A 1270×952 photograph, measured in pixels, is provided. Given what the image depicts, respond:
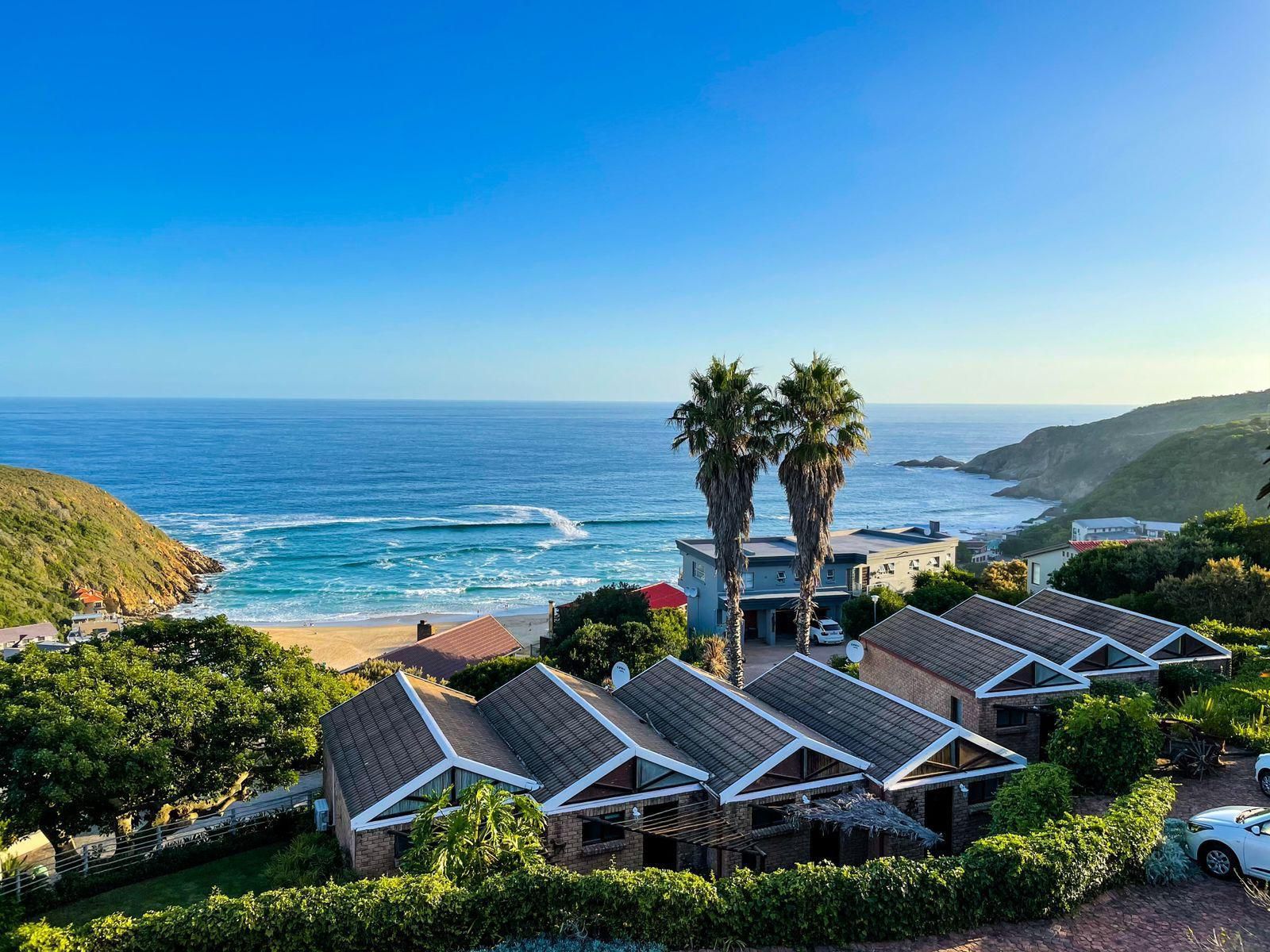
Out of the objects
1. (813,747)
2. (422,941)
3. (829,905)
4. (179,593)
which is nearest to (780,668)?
(813,747)

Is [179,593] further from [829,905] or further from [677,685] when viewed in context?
[829,905]

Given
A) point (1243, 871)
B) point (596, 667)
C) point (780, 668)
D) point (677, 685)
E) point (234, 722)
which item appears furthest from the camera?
point (596, 667)

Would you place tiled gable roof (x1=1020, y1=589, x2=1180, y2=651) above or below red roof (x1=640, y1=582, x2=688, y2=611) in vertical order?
above

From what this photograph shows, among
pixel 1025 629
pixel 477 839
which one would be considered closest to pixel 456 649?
pixel 1025 629

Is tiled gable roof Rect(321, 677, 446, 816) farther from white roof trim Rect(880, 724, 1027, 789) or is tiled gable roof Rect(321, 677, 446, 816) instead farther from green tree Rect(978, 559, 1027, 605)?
green tree Rect(978, 559, 1027, 605)

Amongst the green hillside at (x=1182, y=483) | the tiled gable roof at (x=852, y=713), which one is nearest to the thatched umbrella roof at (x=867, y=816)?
the tiled gable roof at (x=852, y=713)

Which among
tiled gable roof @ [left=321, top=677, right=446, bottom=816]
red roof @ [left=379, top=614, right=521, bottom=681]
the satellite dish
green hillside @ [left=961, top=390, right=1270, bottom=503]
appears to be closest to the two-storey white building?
red roof @ [left=379, top=614, right=521, bottom=681]

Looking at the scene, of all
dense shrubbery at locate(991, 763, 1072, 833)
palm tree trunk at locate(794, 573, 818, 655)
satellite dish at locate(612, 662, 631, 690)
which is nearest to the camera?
dense shrubbery at locate(991, 763, 1072, 833)

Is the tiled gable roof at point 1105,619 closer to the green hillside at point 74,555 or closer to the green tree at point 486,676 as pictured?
the green tree at point 486,676
